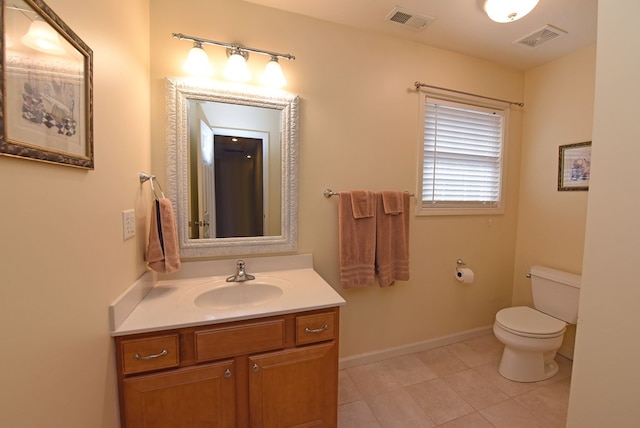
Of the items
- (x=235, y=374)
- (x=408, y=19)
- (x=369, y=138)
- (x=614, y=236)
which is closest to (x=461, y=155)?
(x=369, y=138)

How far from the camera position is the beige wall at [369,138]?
154 cm

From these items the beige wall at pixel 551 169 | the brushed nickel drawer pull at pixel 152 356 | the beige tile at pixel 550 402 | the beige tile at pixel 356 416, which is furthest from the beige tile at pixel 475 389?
the brushed nickel drawer pull at pixel 152 356

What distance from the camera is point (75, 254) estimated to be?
0.78m

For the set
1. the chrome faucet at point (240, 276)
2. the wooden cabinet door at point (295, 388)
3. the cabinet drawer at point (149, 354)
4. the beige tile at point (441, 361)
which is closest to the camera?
the cabinet drawer at point (149, 354)

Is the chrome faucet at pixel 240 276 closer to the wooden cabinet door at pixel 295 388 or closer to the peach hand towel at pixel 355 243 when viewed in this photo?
the wooden cabinet door at pixel 295 388

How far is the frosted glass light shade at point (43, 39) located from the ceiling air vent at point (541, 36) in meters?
2.62

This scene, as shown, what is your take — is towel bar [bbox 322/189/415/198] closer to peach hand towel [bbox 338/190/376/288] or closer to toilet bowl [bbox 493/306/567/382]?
peach hand towel [bbox 338/190/376/288]

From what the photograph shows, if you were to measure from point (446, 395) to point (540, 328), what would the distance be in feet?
2.66

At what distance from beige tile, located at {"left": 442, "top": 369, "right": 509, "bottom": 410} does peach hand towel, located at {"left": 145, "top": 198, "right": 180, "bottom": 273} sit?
6.57 feet

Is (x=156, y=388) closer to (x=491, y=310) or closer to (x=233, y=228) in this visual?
(x=233, y=228)

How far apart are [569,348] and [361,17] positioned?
119 inches

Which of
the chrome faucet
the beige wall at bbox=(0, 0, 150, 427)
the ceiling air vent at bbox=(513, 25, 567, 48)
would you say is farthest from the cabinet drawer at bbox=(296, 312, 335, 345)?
the ceiling air vent at bbox=(513, 25, 567, 48)

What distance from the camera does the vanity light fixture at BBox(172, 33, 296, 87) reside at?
142cm

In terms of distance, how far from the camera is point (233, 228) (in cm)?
163
